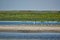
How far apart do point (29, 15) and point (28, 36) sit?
123 millimetres

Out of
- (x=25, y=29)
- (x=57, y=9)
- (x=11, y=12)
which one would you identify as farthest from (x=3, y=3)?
(x=57, y=9)

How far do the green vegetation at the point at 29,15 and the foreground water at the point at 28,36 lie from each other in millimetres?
87

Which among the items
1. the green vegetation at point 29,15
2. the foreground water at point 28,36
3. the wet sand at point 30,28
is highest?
the green vegetation at point 29,15

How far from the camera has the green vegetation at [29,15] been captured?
0.63 metres

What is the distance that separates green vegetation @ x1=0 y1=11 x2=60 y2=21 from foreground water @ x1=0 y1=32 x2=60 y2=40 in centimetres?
9

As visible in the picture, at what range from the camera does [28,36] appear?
625mm

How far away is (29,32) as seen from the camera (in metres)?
0.61

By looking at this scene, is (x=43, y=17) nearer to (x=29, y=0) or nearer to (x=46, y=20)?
(x=46, y=20)

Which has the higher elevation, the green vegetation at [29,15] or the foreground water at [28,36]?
the green vegetation at [29,15]

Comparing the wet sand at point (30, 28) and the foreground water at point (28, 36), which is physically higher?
the wet sand at point (30, 28)

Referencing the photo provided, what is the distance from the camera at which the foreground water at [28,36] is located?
62 centimetres

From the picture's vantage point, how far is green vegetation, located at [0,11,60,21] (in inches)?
24.8

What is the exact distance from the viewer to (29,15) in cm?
64

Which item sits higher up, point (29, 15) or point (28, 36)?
point (29, 15)
